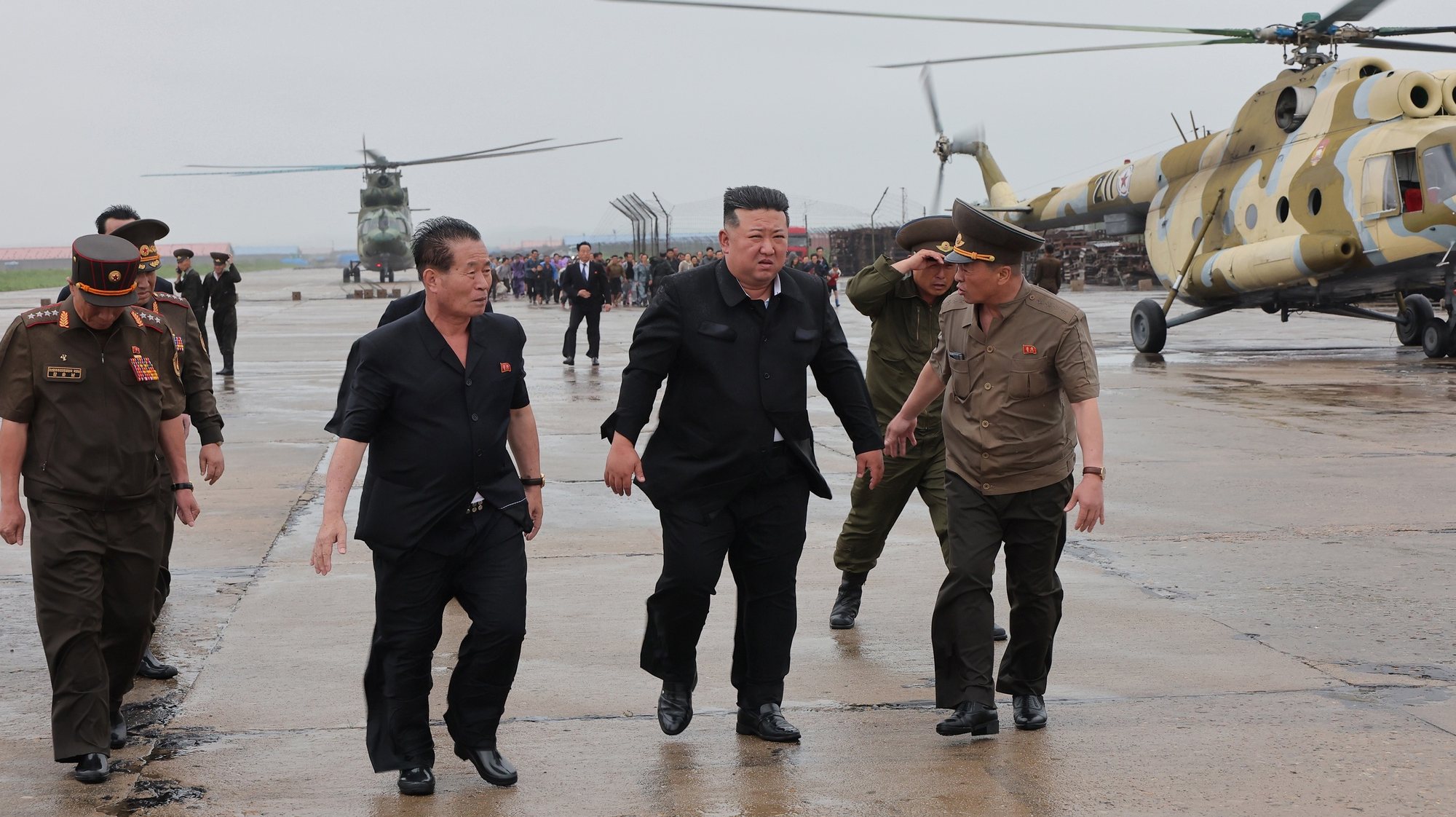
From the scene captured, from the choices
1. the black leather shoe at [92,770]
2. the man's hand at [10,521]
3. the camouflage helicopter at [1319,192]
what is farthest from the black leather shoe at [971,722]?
the camouflage helicopter at [1319,192]

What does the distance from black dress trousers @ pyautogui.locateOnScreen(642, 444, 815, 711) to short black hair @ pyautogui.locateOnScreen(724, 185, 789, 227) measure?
74 centimetres

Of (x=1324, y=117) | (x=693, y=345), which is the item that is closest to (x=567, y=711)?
(x=693, y=345)

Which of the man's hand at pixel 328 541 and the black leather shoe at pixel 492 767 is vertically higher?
the man's hand at pixel 328 541

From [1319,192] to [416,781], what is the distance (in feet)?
53.8

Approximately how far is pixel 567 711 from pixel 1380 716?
268 centimetres

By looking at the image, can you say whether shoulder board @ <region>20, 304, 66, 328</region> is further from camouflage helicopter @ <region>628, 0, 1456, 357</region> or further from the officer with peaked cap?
the officer with peaked cap

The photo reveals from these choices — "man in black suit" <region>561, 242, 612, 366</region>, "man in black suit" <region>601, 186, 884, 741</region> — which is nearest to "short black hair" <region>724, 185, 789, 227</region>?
"man in black suit" <region>601, 186, 884, 741</region>

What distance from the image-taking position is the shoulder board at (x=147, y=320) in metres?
4.69

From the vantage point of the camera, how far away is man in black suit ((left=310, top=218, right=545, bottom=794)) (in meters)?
4.18

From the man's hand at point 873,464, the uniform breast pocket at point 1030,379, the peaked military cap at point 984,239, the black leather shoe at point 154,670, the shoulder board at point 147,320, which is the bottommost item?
the black leather shoe at point 154,670

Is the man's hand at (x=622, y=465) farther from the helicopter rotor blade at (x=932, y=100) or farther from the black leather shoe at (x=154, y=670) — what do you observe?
the helicopter rotor blade at (x=932, y=100)

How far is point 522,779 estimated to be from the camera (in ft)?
14.2

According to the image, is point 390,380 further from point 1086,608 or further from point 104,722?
point 1086,608

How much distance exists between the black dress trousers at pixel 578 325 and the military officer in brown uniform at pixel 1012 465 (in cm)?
1526
